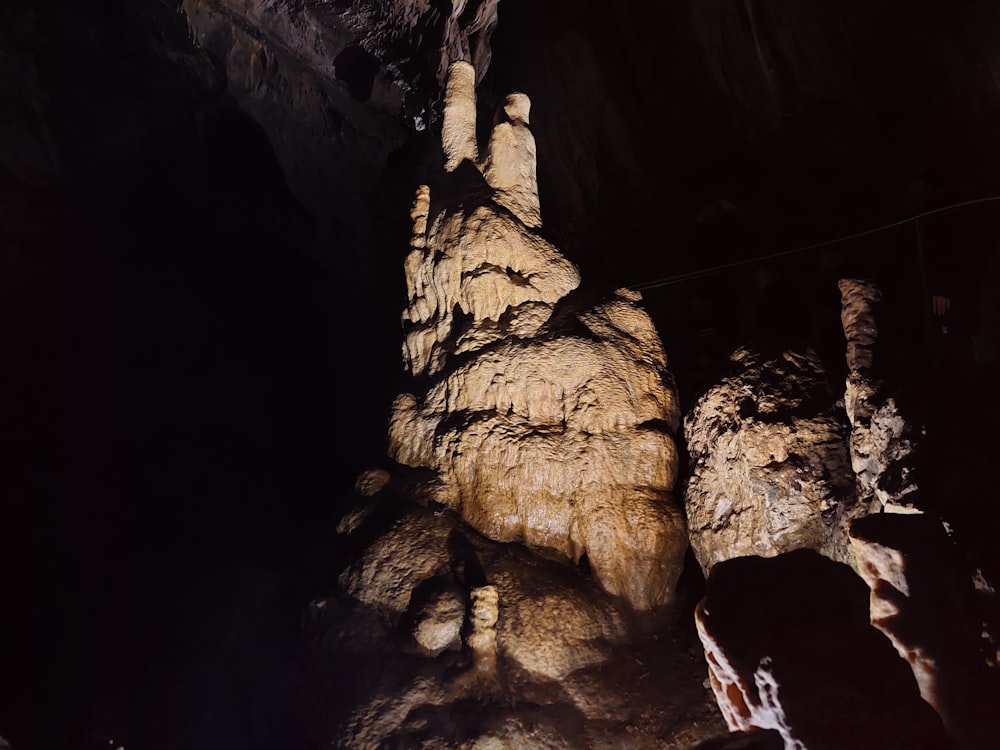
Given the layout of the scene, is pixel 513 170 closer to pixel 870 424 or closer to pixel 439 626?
pixel 870 424

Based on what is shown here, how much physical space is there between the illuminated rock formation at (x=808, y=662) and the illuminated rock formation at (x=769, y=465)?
1642 millimetres

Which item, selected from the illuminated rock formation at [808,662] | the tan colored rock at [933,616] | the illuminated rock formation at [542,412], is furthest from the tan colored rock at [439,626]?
the tan colored rock at [933,616]

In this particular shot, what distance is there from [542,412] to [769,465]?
1707mm

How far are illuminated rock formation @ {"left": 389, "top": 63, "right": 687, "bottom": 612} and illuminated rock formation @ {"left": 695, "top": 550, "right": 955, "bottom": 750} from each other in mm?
2194

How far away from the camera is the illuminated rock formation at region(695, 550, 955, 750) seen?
204 centimetres

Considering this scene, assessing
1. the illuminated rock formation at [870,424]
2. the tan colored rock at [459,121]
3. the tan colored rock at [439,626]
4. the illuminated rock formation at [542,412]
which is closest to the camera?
the illuminated rock formation at [870,424]

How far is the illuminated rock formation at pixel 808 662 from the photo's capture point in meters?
2.04

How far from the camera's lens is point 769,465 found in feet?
14.0

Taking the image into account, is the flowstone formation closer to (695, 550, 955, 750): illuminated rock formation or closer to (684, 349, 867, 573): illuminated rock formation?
(684, 349, 867, 573): illuminated rock formation

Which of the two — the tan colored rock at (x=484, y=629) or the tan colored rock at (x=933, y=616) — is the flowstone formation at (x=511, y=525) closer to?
the tan colored rock at (x=484, y=629)

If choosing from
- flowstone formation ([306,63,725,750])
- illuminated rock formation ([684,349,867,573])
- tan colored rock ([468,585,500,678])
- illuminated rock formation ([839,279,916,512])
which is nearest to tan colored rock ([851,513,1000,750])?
illuminated rock formation ([839,279,916,512])

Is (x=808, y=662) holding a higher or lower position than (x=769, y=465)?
lower

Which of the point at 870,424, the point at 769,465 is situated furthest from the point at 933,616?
the point at 769,465

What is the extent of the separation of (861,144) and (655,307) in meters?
2.31
